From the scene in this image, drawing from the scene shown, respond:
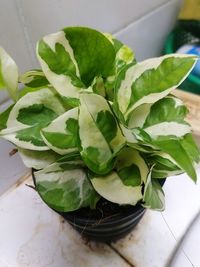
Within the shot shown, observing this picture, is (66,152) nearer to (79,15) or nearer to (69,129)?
(69,129)

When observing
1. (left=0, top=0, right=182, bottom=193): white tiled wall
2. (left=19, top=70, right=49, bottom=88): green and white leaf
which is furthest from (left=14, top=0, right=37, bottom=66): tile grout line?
(left=19, top=70, right=49, bottom=88): green and white leaf

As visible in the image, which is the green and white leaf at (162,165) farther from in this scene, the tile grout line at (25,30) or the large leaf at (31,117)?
the tile grout line at (25,30)

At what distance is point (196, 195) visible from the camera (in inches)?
16.1

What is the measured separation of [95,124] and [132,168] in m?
0.05

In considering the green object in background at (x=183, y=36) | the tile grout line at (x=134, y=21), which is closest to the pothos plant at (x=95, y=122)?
the tile grout line at (x=134, y=21)

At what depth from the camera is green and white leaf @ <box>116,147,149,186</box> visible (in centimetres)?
26

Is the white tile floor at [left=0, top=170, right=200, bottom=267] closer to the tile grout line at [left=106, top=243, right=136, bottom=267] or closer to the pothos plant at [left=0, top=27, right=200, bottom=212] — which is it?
the tile grout line at [left=106, top=243, right=136, bottom=267]

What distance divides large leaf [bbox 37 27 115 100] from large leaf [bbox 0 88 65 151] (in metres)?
0.02

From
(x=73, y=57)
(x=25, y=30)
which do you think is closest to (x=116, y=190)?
(x=73, y=57)

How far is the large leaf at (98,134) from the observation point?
0.23 meters

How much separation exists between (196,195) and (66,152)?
0.75 ft

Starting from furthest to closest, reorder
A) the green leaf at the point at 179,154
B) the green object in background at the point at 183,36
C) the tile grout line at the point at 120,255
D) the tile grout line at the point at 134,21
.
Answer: the green object in background at the point at 183,36, the tile grout line at the point at 134,21, the tile grout line at the point at 120,255, the green leaf at the point at 179,154

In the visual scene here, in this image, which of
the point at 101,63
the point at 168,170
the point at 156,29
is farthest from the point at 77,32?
the point at 156,29

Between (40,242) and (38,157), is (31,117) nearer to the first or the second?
(38,157)
